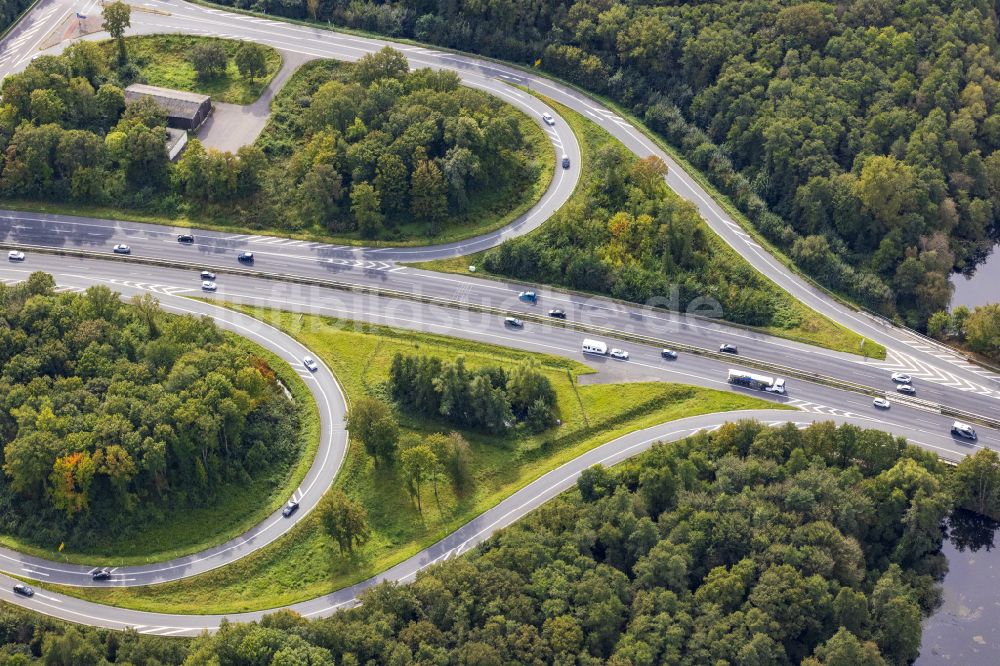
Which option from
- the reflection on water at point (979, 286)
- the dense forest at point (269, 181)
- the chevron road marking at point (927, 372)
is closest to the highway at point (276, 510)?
the dense forest at point (269, 181)

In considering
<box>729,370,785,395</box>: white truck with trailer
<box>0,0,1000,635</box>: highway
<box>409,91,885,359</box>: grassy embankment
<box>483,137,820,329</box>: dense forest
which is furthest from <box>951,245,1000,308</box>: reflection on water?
<box>729,370,785,395</box>: white truck with trailer

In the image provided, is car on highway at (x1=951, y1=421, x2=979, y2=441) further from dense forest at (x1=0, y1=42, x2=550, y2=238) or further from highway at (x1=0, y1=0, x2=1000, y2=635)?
dense forest at (x1=0, y1=42, x2=550, y2=238)

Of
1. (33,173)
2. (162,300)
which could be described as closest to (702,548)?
(162,300)

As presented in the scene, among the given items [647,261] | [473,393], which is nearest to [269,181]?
[473,393]

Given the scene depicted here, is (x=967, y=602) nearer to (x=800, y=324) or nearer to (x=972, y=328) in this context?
(x=972, y=328)

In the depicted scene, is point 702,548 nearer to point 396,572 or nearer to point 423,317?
point 396,572
